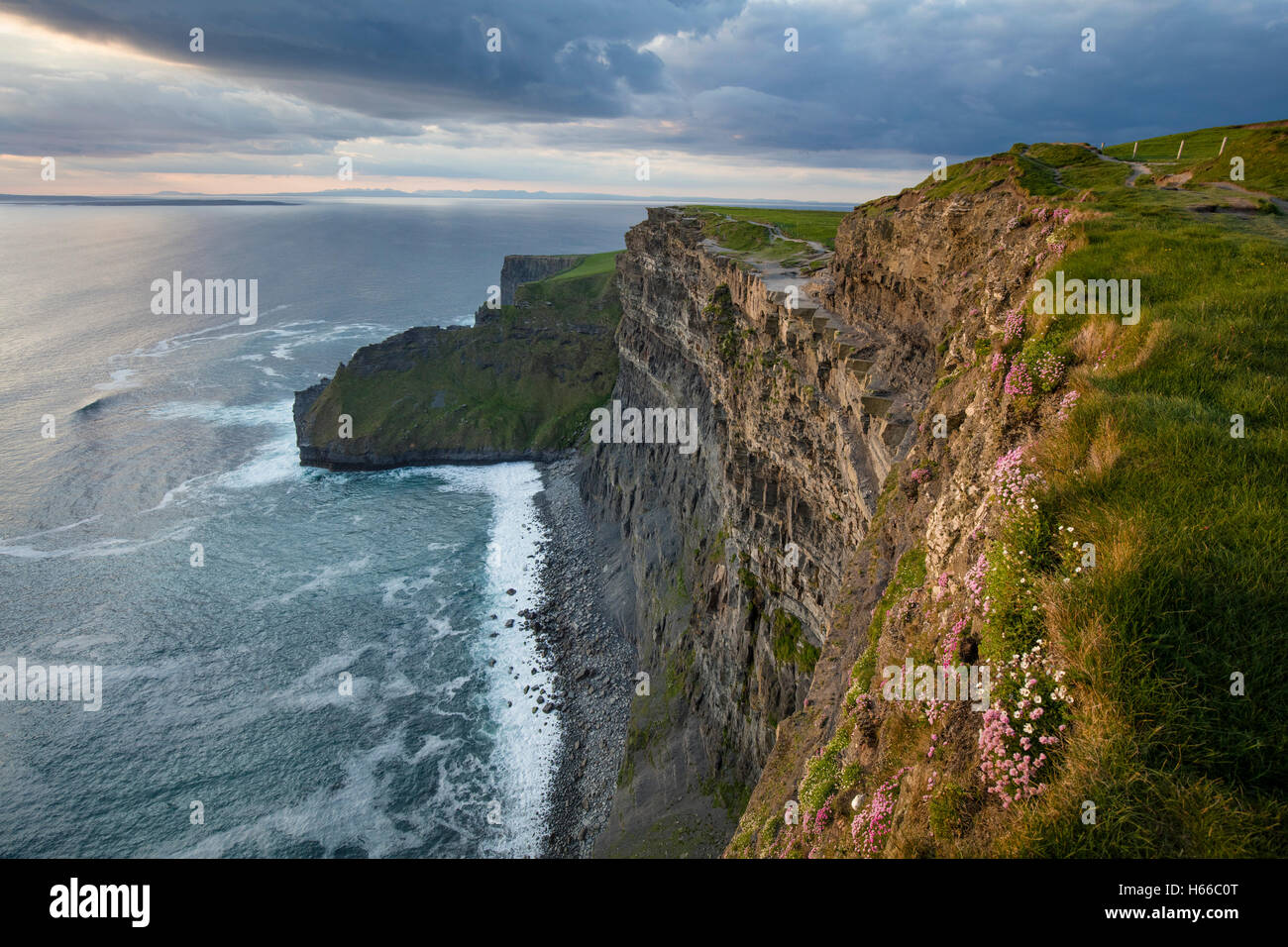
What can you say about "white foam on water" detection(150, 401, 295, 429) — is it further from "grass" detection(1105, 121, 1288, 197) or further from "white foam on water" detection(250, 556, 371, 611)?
"grass" detection(1105, 121, 1288, 197)

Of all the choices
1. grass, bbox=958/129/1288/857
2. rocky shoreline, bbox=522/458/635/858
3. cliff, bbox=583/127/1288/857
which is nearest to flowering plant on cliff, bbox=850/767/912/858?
cliff, bbox=583/127/1288/857

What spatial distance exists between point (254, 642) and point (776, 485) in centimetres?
4776

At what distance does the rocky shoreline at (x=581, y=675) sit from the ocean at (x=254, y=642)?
1.53 m

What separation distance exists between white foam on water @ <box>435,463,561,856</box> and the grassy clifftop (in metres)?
12.9

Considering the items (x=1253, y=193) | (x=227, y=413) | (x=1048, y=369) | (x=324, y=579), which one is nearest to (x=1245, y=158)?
(x=1253, y=193)

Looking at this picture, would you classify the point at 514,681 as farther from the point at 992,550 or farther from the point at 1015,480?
the point at 1015,480

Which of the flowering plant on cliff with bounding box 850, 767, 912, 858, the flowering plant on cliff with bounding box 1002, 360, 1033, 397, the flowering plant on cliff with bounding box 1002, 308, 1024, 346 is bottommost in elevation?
the flowering plant on cliff with bounding box 850, 767, 912, 858

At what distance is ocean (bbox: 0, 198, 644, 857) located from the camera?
3959cm

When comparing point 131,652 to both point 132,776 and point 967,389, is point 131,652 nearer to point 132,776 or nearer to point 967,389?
point 132,776

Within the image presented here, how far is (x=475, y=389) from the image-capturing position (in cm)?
10319

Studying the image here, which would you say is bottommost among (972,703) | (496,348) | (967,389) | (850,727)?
(850,727)
